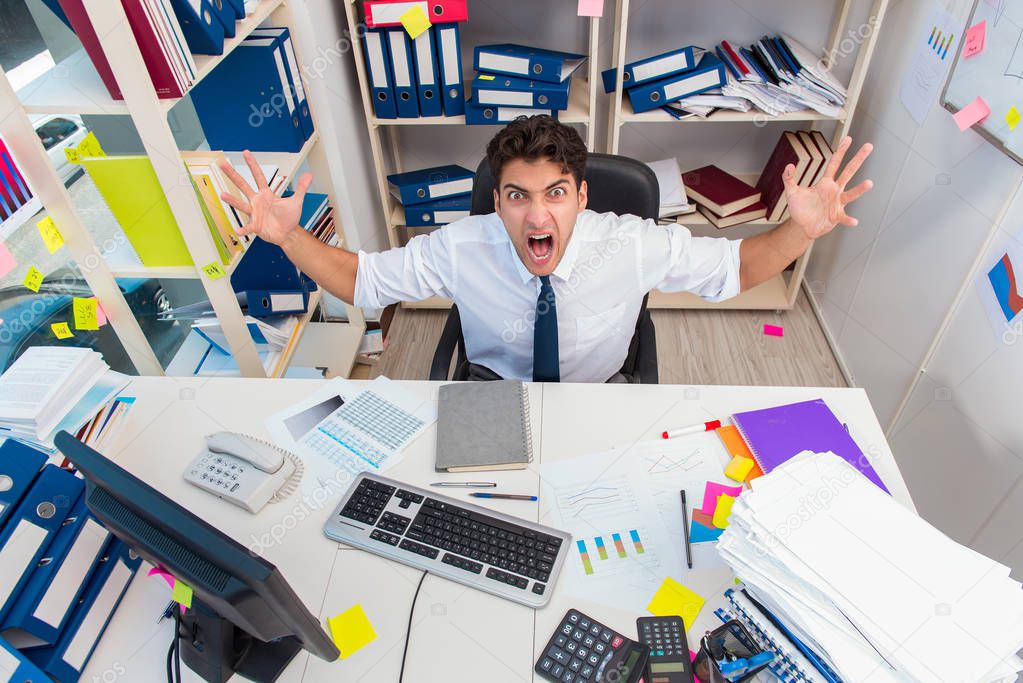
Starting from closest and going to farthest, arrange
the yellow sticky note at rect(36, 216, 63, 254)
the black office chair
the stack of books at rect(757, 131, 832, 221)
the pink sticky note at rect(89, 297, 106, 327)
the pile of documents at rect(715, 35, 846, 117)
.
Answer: the yellow sticky note at rect(36, 216, 63, 254)
the black office chair
the pink sticky note at rect(89, 297, 106, 327)
the pile of documents at rect(715, 35, 846, 117)
the stack of books at rect(757, 131, 832, 221)

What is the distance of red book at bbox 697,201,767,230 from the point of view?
9.04ft

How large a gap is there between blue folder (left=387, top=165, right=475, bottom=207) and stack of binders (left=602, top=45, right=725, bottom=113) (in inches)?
28.4

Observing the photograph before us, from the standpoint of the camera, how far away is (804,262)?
2.90 m

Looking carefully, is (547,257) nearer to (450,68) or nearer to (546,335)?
Answer: (546,335)

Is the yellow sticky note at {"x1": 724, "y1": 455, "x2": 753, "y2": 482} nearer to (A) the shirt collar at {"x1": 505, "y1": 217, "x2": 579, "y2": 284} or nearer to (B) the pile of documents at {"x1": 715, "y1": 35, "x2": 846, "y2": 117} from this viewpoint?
(A) the shirt collar at {"x1": 505, "y1": 217, "x2": 579, "y2": 284}

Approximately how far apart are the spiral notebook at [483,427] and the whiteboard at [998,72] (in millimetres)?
1429

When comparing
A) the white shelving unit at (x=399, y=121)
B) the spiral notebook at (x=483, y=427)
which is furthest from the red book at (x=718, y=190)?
the spiral notebook at (x=483, y=427)

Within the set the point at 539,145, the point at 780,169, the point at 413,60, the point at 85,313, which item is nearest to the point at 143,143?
the point at 85,313

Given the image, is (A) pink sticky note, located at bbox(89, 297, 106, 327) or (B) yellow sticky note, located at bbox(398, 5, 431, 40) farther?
(B) yellow sticky note, located at bbox(398, 5, 431, 40)

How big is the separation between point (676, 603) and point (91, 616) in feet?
3.37

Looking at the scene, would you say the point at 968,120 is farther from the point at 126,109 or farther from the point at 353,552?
the point at 126,109

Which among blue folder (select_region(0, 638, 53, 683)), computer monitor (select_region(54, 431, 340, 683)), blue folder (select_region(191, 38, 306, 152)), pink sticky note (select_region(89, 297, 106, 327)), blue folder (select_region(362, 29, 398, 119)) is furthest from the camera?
blue folder (select_region(362, 29, 398, 119))

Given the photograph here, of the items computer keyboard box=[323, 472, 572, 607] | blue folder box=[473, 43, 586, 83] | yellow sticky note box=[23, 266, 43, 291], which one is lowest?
computer keyboard box=[323, 472, 572, 607]

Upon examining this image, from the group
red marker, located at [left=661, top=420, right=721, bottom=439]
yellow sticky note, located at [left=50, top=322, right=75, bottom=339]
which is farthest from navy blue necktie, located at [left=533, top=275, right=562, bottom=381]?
yellow sticky note, located at [left=50, top=322, right=75, bottom=339]
